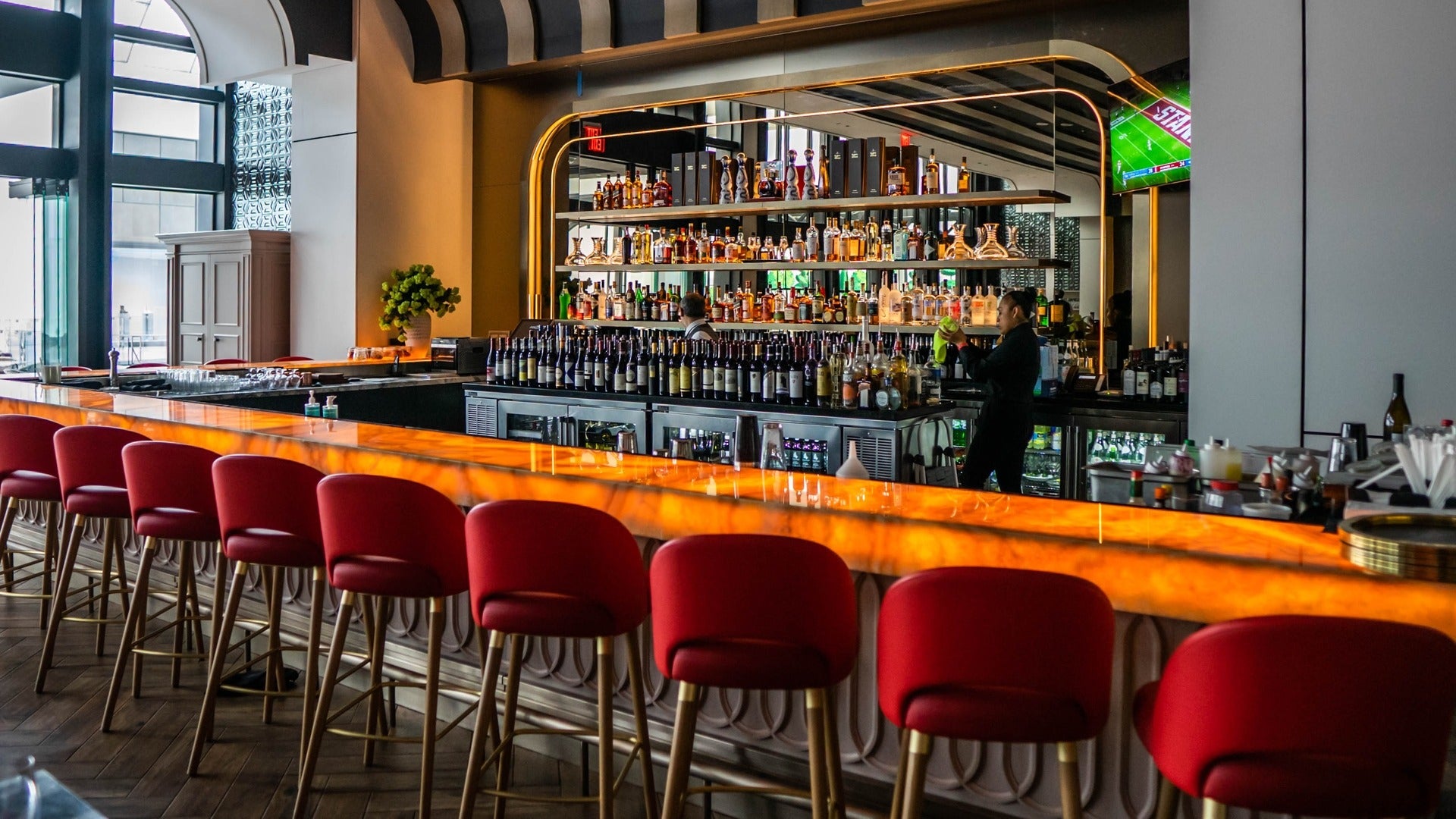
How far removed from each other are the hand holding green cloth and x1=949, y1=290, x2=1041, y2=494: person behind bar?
0.16 feet

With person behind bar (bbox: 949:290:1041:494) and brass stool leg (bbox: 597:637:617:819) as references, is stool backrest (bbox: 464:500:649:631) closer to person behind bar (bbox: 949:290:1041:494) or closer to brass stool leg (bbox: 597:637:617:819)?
brass stool leg (bbox: 597:637:617:819)

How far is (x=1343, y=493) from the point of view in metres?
2.86

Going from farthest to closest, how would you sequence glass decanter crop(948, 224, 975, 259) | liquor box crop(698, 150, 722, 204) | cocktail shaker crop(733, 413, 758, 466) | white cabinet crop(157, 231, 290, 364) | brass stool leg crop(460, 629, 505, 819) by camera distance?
white cabinet crop(157, 231, 290, 364) < liquor box crop(698, 150, 722, 204) < glass decanter crop(948, 224, 975, 259) < cocktail shaker crop(733, 413, 758, 466) < brass stool leg crop(460, 629, 505, 819)

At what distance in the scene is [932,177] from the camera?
7.23 metres

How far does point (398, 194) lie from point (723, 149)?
10.2 ft

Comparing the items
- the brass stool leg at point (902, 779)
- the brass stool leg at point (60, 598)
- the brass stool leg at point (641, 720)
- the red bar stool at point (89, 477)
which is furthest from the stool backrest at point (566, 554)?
the brass stool leg at point (60, 598)

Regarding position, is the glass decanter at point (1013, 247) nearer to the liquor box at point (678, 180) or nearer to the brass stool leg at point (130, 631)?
the liquor box at point (678, 180)

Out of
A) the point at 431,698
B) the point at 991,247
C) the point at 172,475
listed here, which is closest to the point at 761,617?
the point at 431,698

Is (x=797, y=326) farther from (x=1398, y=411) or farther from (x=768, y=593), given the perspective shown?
(x=768, y=593)

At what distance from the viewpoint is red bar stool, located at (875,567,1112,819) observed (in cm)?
197

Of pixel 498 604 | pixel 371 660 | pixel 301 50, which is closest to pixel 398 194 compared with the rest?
pixel 301 50

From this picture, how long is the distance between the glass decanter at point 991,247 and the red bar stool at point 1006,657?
5.20 meters

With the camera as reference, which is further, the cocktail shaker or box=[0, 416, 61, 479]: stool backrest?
box=[0, 416, 61, 479]: stool backrest

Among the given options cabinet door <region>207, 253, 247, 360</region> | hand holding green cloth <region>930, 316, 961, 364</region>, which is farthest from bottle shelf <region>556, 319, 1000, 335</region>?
cabinet door <region>207, 253, 247, 360</region>
